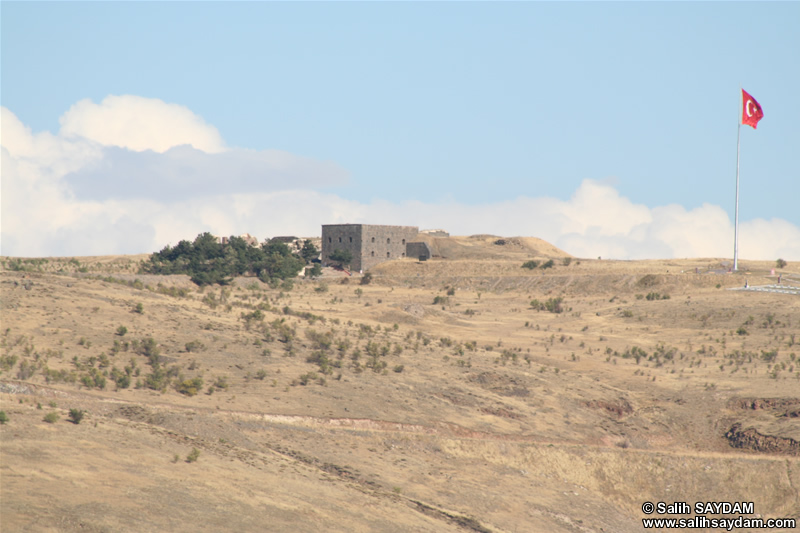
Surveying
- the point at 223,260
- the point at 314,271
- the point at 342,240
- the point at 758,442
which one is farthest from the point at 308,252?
the point at 758,442

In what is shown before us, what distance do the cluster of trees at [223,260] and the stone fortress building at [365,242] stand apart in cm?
833

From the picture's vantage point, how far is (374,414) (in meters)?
32.2

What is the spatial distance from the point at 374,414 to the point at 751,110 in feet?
159

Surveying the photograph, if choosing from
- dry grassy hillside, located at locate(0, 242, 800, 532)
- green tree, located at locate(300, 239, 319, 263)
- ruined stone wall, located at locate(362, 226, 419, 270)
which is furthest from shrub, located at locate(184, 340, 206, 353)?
green tree, located at locate(300, 239, 319, 263)

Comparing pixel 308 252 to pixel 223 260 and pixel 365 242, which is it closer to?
pixel 365 242

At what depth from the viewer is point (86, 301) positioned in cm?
3944

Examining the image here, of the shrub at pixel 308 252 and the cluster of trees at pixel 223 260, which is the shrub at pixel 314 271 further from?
the shrub at pixel 308 252

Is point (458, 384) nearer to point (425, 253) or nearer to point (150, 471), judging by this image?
point (150, 471)

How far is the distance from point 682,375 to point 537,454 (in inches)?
608

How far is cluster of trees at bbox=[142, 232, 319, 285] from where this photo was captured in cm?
7712

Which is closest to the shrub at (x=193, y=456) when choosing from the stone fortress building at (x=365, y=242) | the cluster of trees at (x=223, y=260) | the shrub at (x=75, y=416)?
the shrub at (x=75, y=416)

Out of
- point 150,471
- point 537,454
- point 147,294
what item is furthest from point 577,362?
point 150,471

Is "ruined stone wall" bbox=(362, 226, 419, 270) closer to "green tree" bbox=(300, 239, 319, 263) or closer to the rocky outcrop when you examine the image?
"green tree" bbox=(300, 239, 319, 263)

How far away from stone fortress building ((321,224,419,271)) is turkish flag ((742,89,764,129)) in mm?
42176
